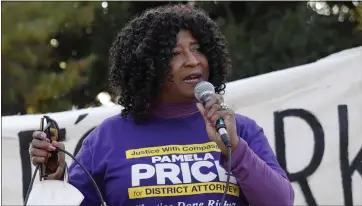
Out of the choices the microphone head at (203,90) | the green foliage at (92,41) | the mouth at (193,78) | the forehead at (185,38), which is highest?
the green foliage at (92,41)

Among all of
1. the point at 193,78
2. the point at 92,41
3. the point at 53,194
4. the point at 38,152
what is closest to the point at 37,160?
the point at 38,152

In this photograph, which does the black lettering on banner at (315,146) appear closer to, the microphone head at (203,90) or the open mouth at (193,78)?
the open mouth at (193,78)

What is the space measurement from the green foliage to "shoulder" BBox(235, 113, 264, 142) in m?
3.83

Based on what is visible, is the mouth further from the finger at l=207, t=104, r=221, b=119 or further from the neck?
the finger at l=207, t=104, r=221, b=119

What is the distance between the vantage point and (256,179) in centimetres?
168

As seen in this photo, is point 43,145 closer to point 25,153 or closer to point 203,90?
point 203,90

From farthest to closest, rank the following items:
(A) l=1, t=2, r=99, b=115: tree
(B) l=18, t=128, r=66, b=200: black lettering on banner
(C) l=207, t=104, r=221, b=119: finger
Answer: (A) l=1, t=2, r=99, b=115: tree < (B) l=18, t=128, r=66, b=200: black lettering on banner < (C) l=207, t=104, r=221, b=119: finger

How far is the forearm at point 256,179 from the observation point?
1657 mm

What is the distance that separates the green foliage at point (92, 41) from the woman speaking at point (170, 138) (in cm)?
373

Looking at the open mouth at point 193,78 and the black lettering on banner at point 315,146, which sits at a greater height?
the black lettering on banner at point 315,146

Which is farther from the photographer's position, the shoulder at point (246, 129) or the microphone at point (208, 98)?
the shoulder at point (246, 129)

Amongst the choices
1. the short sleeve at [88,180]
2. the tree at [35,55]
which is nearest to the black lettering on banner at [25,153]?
the short sleeve at [88,180]

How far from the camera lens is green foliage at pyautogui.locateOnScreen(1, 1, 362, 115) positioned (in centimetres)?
614

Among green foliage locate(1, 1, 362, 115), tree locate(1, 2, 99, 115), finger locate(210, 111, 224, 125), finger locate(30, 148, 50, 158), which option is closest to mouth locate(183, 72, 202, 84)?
finger locate(210, 111, 224, 125)
